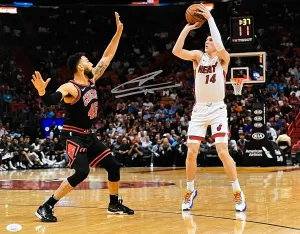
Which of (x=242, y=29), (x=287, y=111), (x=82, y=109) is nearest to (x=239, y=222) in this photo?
(x=82, y=109)

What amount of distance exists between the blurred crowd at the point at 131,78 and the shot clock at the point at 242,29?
58cm

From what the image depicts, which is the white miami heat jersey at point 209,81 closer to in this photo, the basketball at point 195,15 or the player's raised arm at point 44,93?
the basketball at point 195,15

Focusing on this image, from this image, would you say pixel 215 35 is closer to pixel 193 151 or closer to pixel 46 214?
pixel 193 151

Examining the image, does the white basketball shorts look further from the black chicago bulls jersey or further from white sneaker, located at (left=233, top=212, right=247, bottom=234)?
the black chicago bulls jersey

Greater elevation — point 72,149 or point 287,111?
point 287,111

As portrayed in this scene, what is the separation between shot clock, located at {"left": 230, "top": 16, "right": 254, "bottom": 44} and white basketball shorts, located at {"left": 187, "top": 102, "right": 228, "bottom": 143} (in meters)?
10.5

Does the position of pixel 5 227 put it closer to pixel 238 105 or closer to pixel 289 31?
pixel 238 105

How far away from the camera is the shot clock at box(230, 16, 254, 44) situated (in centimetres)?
1688

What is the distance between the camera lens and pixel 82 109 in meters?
6.27

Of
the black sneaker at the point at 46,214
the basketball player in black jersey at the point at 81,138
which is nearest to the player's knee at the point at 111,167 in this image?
the basketball player in black jersey at the point at 81,138

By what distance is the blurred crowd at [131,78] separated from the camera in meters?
19.0

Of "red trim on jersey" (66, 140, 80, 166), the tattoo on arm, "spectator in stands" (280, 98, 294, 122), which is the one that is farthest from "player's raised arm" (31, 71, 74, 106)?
"spectator in stands" (280, 98, 294, 122)

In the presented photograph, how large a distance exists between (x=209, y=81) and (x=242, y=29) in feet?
34.9

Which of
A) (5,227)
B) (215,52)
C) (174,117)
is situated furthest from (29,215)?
(174,117)
